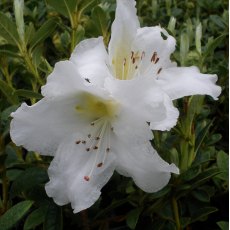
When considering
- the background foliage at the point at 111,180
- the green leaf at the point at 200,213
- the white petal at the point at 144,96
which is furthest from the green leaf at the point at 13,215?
the green leaf at the point at 200,213

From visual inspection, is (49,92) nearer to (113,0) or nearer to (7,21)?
(7,21)

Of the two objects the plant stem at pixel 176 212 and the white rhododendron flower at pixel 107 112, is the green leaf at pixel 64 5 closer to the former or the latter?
the white rhododendron flower at pixel 107 112

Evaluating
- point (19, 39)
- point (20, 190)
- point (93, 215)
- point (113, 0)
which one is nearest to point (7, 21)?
point (19, 39)

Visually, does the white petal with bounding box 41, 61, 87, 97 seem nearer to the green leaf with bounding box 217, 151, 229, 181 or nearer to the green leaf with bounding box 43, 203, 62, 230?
the green leaf with bounding box 43, 203, 62, 230

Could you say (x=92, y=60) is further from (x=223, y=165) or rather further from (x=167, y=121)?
(x=223, y=165)

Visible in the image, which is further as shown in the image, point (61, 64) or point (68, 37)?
point (68, 37)

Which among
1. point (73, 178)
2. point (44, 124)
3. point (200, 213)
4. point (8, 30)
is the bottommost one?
point (200, 213)

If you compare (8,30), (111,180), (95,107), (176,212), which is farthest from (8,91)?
(176,212)
